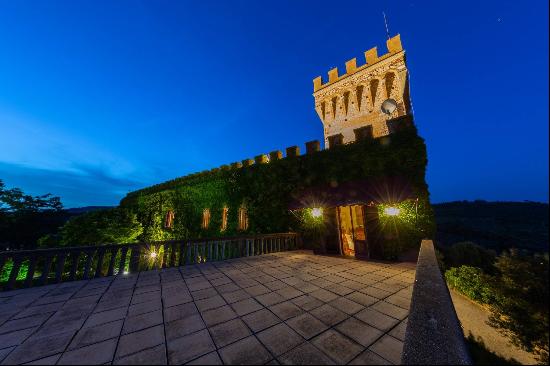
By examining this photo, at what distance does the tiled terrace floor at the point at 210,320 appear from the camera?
2.59m

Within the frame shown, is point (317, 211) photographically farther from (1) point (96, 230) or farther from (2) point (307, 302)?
(1) point (96, 230)

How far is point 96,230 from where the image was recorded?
15922mm

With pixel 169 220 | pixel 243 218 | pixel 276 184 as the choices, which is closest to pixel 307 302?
pixel 276 184

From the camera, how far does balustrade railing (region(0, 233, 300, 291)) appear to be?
554cm

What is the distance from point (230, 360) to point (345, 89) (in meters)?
19.7

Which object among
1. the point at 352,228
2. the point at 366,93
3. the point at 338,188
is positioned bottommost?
the point at 352,228

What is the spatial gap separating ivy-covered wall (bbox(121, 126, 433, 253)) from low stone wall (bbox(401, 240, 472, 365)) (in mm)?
7280

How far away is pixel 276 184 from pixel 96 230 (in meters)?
13.9

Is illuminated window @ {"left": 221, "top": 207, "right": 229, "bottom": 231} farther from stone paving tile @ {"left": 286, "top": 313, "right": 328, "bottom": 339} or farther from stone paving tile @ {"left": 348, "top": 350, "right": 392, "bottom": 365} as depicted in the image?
stone paving tile @ {"left": 348, "top": 350, "right": 392, "bottom": 365}

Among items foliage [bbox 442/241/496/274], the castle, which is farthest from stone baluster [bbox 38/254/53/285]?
foliage [bbox 442/241/496/274]

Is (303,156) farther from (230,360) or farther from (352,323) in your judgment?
(230,360)

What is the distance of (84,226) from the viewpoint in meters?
16.0

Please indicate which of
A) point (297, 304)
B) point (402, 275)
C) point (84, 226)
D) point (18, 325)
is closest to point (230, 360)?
point (297, 304)

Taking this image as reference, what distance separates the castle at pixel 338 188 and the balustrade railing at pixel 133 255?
8.02 feet
